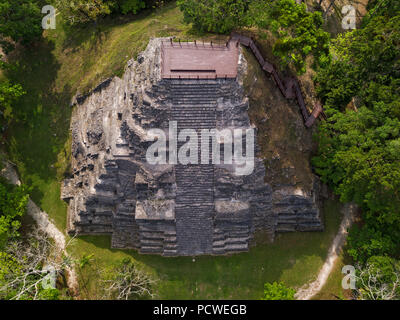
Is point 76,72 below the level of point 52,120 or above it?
above

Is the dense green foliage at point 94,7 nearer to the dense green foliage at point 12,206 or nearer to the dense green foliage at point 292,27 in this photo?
the dense green foliage at point 292,27

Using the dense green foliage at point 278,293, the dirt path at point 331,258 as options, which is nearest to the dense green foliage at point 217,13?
the dirt path at point 331,258

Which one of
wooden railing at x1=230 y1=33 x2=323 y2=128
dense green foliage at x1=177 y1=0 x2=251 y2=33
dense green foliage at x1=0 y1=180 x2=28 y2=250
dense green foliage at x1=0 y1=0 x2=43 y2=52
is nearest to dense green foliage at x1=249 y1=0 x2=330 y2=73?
dense green foliage at x1=177 y1=0 x2=251 y2=33

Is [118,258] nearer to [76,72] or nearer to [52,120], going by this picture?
[52,120]

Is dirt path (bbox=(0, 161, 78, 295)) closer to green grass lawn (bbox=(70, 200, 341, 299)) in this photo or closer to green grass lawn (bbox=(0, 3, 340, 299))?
green grass lawn (bbox=(0, 3, 340, 299))

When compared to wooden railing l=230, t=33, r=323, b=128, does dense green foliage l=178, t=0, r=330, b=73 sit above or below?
above

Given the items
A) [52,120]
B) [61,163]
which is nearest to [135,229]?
[61,163]
